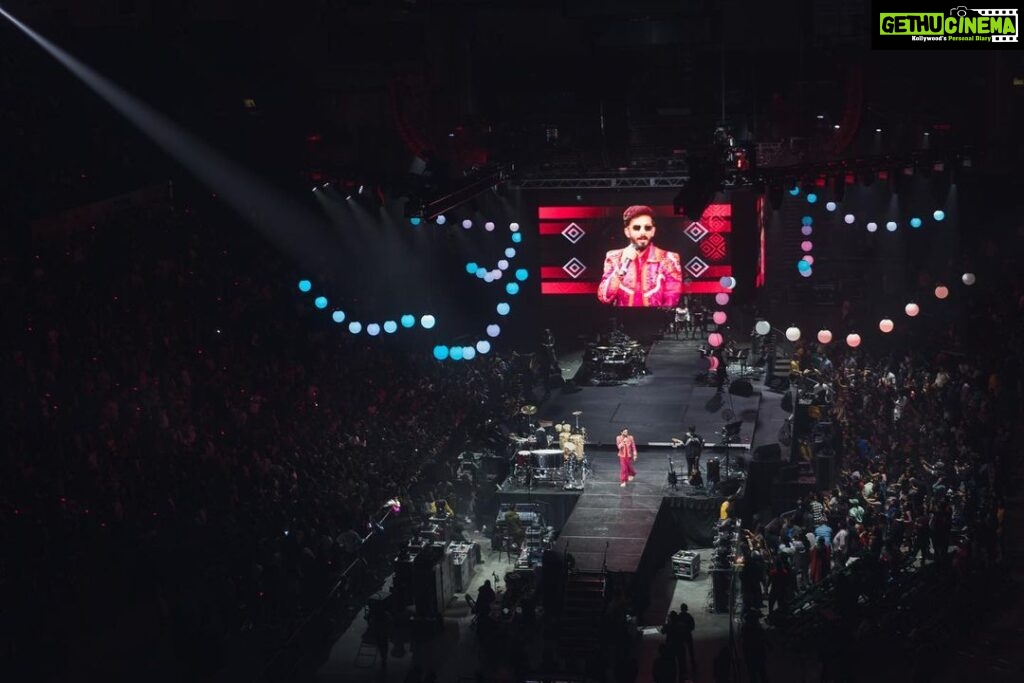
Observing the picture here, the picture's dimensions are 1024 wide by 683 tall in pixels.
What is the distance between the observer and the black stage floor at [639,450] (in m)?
22.3

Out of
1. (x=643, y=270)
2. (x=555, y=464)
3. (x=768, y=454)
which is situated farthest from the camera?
(x=643, y=270)

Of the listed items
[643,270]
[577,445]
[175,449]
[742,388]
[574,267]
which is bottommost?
[577,445]

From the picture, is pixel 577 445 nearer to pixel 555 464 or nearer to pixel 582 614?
pixel 555 464

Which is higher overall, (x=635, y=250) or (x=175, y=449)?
(x=635, y=250)

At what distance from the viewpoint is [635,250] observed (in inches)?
1405

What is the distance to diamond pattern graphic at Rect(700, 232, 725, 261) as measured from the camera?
115ft

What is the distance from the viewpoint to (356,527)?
70.6ft

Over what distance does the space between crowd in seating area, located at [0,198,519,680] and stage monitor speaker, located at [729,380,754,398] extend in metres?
6.86

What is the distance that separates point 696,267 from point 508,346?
18.7ft

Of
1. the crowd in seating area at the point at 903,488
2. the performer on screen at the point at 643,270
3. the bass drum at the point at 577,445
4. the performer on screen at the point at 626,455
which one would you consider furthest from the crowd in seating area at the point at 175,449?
the performer on screen at the point at 643,270

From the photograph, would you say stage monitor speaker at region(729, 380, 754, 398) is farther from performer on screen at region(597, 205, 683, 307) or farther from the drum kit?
the drum kit

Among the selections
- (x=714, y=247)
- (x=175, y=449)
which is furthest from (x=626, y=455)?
(x=714, y=247)

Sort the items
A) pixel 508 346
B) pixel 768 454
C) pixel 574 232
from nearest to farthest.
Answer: pixel 768 454, pixel 574 232, pixel 508 346

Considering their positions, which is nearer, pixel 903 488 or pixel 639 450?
pixel 903 488
